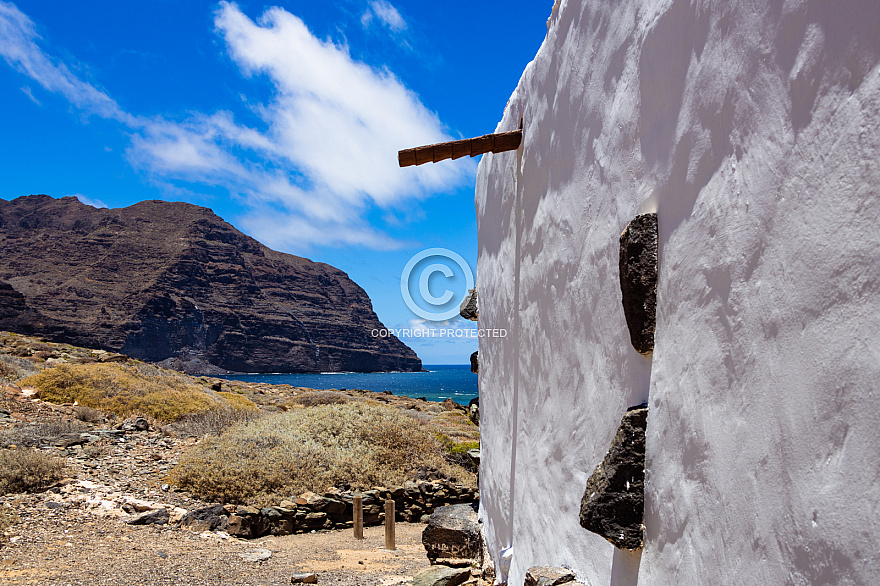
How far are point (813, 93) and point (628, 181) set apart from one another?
96 centimetres

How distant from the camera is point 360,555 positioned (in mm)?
7453

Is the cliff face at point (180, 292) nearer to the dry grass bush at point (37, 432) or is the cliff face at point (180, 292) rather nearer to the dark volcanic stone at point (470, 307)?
the dry grass bush at point (37, 432)

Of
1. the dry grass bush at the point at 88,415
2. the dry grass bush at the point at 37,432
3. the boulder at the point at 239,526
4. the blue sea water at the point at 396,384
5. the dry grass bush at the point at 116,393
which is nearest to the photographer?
the boulder at the point at 239,526

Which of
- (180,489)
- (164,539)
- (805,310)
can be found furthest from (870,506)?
(180,489)

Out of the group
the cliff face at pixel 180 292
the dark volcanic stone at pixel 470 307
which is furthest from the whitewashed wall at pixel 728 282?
the cliff face at pixel 180 292

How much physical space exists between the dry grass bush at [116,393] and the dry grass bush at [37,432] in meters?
1.92

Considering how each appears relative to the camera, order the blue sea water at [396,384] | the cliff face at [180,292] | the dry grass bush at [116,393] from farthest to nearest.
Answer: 1. the cliff face at [180,292]
2. the blue sea water at [396,384]
3. the dry grass bush at [116,393]

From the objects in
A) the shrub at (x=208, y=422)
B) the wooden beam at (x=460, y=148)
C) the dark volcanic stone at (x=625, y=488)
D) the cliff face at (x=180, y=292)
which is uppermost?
the cliff face at (x=180, y=292)

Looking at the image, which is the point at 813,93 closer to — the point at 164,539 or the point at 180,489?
the point at 164,539

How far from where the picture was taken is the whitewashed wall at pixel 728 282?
1.02 meters

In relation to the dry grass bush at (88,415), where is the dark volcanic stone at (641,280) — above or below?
above

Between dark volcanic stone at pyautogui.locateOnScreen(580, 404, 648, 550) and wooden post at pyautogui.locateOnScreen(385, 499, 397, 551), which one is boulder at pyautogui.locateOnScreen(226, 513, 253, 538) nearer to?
wooden post at pyautogui.locateOnScreen(385, 499, 397, 551)

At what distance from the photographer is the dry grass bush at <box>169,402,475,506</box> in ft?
29.3

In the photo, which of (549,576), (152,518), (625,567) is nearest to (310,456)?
(152,518)
